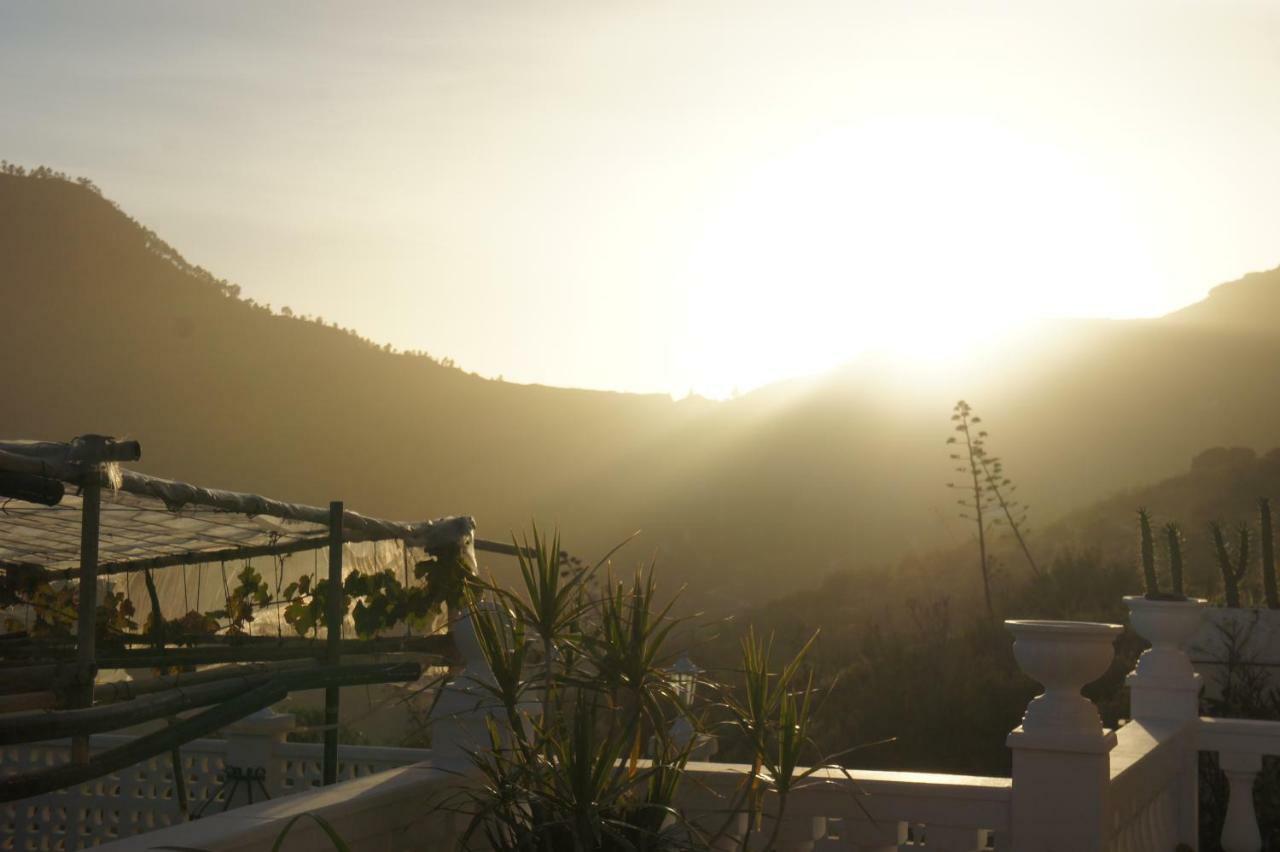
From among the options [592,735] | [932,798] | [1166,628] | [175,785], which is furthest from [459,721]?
[175,785]

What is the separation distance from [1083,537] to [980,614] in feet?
30.9

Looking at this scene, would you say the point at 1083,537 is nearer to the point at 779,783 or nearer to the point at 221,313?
the point at 779,783

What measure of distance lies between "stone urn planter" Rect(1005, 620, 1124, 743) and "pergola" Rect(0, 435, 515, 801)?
9.03ft

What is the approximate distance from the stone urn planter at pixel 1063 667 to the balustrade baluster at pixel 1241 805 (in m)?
2.31

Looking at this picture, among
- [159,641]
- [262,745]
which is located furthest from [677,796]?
[262,745]

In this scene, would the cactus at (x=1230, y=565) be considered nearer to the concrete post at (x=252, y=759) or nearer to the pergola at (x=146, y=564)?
the pergola at (x=146, y=564)

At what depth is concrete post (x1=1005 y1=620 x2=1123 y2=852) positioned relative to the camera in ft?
12.7

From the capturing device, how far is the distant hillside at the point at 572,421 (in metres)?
37.4

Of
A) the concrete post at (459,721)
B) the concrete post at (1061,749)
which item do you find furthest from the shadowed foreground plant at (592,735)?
the concrete post at (1061,749)

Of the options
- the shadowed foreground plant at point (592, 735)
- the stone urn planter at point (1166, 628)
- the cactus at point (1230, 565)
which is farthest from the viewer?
the cactus at point (1230, 565)

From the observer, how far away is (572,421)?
155ft

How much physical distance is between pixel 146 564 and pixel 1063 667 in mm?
5191

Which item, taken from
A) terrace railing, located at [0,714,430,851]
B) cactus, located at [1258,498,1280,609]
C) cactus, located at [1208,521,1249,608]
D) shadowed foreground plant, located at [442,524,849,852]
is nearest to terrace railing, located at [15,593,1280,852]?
shadowed foreground plant, located at [442,524,849,852]

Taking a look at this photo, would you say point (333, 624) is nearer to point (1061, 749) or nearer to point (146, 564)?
point (146, 564)
